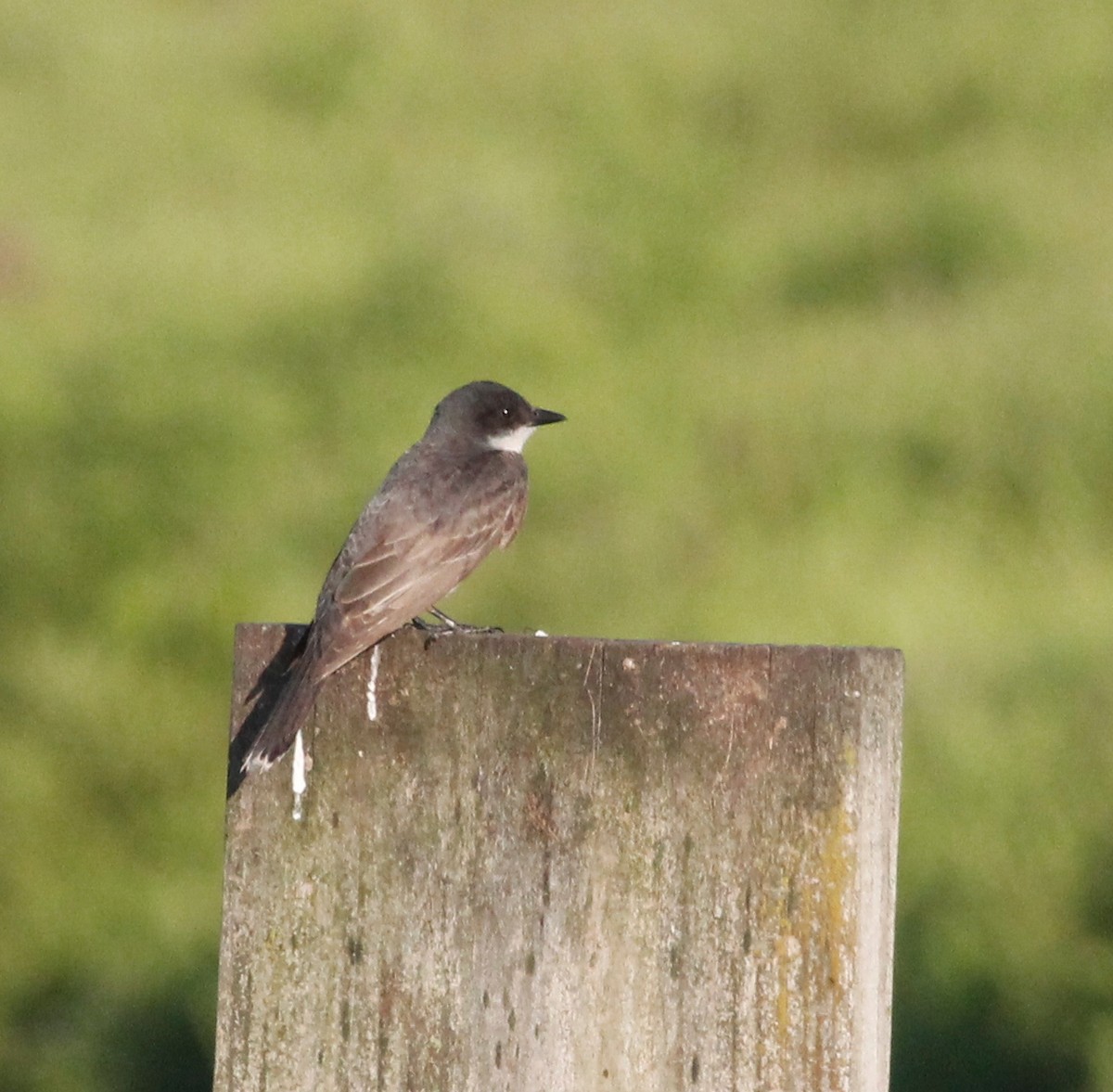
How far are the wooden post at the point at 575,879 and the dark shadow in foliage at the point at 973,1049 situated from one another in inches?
113

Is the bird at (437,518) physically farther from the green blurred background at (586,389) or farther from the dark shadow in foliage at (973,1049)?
the dark shadow in foliage at (973,1049)

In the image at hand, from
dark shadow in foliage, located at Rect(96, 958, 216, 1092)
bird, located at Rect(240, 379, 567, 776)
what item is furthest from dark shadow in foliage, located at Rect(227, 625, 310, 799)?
dark shadow in foliage, located at Rect(96, 958, 216, 1092)

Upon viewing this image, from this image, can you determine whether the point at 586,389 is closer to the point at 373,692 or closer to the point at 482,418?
the point at 482,418

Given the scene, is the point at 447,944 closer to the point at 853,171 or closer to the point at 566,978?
the point at 566,978

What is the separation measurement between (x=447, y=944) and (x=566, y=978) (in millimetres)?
172

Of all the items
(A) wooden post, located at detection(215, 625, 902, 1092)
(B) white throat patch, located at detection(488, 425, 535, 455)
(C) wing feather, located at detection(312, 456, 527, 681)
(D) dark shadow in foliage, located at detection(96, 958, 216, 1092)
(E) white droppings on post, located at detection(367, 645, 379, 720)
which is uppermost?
(B) white throat patch, located at detection(488, 425, 535, 455)

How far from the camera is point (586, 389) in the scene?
24.6 feet

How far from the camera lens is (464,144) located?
9.16m

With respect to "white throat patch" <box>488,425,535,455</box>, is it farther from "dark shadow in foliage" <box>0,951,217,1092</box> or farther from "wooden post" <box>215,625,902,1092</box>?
"wooden post" <box>215,625,902,1092</box>

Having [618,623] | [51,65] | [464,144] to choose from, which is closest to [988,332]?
[618,623]

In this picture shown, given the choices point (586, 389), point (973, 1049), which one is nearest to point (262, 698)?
point (973, 1049)

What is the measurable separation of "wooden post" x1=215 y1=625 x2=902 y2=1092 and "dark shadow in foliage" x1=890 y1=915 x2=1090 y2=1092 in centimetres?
287

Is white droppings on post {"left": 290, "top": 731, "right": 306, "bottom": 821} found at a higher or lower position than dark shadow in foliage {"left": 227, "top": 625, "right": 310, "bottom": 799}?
lower

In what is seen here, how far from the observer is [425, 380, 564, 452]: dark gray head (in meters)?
5.44
